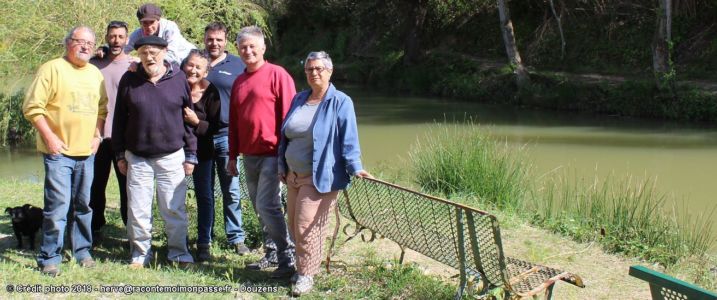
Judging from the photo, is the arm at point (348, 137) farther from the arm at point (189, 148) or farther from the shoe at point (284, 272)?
the arm at point (189, 148)

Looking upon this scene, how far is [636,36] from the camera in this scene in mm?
21438

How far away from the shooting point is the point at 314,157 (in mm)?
4234

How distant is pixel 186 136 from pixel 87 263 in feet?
3.48

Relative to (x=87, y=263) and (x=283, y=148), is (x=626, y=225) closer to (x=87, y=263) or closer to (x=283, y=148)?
(x=283, y=148)

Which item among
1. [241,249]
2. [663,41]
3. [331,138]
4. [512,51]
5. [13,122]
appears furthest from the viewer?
[512,51]

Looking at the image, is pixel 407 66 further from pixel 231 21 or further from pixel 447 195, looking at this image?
pixel 447 195

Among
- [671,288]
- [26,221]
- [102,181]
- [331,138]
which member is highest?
[331,138]

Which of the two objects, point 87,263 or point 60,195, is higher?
point 60,195

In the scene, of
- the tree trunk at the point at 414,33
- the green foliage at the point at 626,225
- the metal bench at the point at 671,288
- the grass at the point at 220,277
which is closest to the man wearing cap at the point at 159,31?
the grass at the point at 220,277

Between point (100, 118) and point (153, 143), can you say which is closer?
point (153, 143)

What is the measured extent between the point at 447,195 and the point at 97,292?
4495 mm

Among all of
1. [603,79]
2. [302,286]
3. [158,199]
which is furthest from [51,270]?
[603,79]

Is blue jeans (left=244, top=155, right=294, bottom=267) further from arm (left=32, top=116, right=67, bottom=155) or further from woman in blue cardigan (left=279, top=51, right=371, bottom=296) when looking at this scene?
arm (left=32, top=116, right=67, bottom=155)

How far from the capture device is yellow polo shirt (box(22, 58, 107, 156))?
14.7 ft
